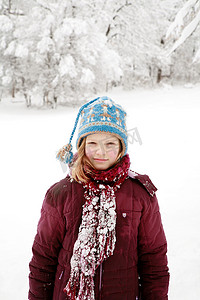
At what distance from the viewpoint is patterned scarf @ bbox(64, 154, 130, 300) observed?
1.13m

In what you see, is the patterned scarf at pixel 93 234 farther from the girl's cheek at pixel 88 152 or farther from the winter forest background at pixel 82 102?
the winter forest background at pixel 82 102

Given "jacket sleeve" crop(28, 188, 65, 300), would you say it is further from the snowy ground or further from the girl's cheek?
the snowy ground

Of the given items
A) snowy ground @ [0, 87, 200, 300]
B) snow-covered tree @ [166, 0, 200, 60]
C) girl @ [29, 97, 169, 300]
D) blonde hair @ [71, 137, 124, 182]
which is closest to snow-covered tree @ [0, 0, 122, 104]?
snowy ground @ [0, 87, 200, 300]

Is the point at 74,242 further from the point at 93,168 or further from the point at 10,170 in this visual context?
the point at 10,170

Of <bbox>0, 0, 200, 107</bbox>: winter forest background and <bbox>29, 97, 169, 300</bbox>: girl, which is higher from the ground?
<bbox>0, 0, 200, 107</bbox>: winter forest background

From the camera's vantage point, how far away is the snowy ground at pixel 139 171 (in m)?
2.41

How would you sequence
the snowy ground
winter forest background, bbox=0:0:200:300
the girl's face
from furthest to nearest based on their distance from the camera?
winter forest background, bbox=0:0:200:300 < the snowy ground < the girl's face

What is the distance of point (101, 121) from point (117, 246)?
0.79 m

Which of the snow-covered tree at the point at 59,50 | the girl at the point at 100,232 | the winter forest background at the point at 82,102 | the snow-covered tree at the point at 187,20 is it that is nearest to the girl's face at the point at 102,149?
the girl at the point at 100,232

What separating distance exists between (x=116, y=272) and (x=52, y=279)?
17.6 inches

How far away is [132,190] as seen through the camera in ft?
4.12

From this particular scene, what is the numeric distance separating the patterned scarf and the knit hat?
25cm

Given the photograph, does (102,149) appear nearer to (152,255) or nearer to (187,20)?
(152,255)

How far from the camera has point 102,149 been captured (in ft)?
4.09
